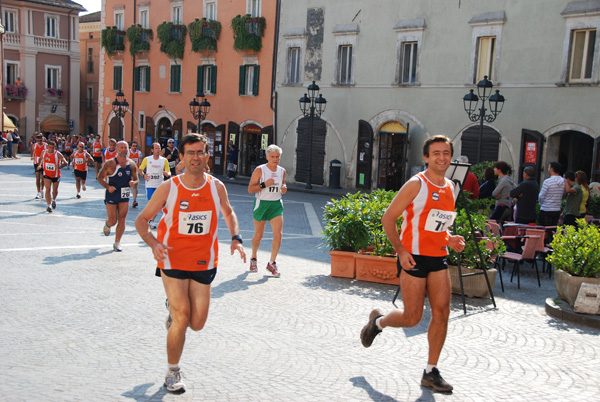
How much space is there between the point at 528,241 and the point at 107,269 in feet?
20.9

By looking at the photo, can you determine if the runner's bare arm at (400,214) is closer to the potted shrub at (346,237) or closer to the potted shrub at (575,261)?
the potted shrub at (575,261)

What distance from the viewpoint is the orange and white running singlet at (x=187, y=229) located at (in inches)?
199

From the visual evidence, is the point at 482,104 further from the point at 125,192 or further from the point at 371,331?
the point at 371,331

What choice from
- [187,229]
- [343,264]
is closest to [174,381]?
[187,229]

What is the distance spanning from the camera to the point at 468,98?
20.0m

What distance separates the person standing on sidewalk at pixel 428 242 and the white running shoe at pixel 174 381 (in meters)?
1.88

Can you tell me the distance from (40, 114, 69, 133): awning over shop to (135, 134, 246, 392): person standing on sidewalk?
51.7m

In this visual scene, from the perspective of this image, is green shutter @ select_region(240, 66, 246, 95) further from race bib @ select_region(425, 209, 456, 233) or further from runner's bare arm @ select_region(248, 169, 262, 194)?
race bib @ select_region(425, 209, 456, 233)

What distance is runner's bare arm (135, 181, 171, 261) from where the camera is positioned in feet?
16.0

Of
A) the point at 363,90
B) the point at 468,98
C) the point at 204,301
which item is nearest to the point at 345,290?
the point at 204,301

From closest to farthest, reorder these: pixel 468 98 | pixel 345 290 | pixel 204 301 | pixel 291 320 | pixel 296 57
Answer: pixel 204 301
pixel 291 320
pixel 345 290
pixel 468 98
pixel 296 57

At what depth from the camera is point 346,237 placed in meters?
9.76

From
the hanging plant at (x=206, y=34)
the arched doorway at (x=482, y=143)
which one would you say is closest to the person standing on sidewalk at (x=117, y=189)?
the arched doorway at (x=482, y=143)

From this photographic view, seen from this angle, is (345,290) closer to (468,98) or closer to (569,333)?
(569,333)
